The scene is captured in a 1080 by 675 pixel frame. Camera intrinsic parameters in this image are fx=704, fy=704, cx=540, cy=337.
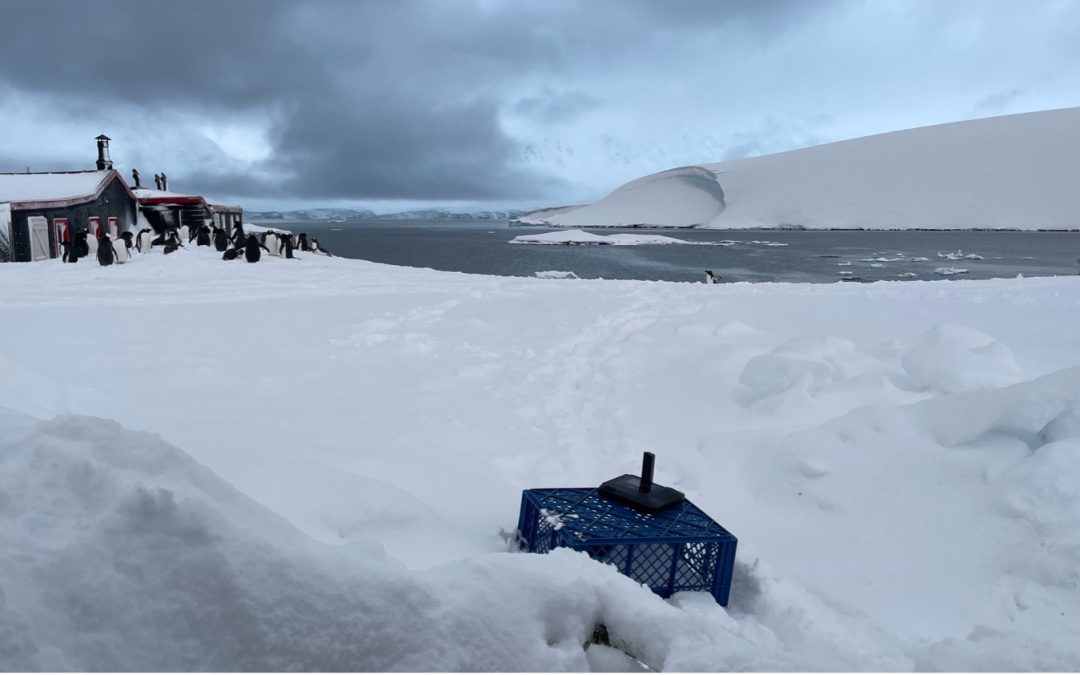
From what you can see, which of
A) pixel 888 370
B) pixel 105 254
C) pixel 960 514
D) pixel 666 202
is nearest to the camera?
pixel 960 514

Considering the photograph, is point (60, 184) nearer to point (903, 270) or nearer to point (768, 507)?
point (768, 507)

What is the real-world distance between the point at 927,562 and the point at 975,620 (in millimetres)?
432

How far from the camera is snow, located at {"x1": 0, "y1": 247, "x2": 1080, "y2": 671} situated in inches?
72.4

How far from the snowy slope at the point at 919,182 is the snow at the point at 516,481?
75538 millimetres

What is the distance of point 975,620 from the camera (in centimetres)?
287

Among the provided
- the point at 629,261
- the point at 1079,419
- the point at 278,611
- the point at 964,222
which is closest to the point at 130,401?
the point at 278,611

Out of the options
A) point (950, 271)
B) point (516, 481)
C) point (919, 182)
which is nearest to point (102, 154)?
point (516, 481)

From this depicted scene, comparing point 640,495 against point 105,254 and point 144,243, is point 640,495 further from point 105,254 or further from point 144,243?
point 144,243

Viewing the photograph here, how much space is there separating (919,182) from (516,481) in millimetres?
87252

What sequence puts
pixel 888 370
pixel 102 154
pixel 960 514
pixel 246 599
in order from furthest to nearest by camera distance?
pixel 102 154, pixel 888 370, pixel 960 514, pixel 246 599

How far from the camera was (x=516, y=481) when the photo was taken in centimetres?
422

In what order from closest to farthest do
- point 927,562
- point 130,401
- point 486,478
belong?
1. point 927,562
2. point 486,478
3. point 130,401

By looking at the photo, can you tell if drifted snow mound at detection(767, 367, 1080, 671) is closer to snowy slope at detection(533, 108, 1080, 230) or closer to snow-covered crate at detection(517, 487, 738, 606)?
snow-covered crate at detection(517, 487, 738, 606)

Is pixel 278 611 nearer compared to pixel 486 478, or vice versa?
pixel 278 611
